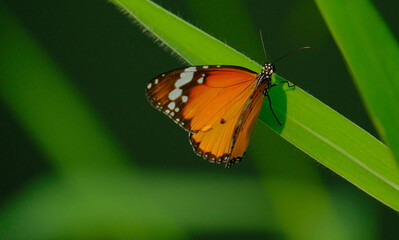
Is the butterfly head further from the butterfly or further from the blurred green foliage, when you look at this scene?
the blurred green foliage

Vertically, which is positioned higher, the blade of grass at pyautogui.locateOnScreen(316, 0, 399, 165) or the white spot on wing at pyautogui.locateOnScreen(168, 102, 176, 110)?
the white spot on wing at pyautogui.locateOnScreen(168, 102, 176, 110)

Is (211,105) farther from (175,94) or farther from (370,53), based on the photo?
(370,53)

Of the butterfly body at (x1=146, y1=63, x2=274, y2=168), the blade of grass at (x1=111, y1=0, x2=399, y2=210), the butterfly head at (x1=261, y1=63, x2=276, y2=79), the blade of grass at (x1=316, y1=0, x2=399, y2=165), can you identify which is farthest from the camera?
the butterfly body at (x1=146, y1=63, x2=274, y2=168)

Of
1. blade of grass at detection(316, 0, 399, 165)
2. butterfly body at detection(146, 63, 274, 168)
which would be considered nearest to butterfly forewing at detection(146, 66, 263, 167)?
butterfly body at detection(146, 63, 274, 168)

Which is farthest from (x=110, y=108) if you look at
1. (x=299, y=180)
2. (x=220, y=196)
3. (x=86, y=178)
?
(x=299, y=180)

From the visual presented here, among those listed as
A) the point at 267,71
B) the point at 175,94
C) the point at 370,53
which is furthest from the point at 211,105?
the point at 370,53

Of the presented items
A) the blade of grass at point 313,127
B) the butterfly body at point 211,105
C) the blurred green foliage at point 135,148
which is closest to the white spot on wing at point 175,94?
the butterfly body at point 211,105

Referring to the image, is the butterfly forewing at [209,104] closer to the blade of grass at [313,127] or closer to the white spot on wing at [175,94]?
the white spot on wing at [175,94]

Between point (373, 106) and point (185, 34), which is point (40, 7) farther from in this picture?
point (373, 106)
